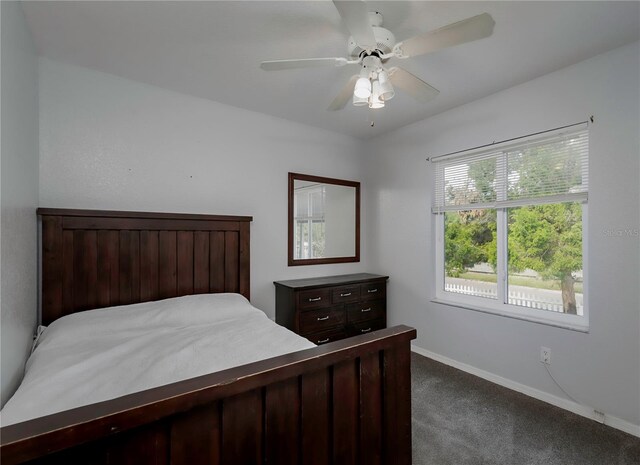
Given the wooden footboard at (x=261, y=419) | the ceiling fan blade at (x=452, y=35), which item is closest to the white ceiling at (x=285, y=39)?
the ceiling fan blade at (x=452, y=35)

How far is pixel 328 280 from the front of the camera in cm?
328

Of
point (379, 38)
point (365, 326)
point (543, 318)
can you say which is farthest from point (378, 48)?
point (365, 326)

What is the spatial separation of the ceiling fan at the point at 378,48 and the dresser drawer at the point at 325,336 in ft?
7.22

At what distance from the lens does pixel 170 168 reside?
8.47 ft

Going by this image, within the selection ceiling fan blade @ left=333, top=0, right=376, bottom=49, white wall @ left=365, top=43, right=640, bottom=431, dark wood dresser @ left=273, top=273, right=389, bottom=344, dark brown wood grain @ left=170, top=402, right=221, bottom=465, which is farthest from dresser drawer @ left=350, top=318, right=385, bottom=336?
ceiling fan blade @ left=333, top=0, right=376, bottom=49

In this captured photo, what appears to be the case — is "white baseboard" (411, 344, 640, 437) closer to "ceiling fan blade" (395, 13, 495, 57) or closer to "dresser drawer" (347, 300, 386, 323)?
"dresser drawer" (347, 300, 386, 323)

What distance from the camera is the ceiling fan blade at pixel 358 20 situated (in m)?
1.24

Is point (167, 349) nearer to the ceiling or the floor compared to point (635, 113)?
nearer to the floor

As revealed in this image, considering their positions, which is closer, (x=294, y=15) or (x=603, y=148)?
(x=294, y=15)

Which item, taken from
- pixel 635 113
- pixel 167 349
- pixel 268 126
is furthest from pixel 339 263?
pixel 635 113

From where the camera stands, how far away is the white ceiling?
164 cm

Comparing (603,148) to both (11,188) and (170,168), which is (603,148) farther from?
(11,188)

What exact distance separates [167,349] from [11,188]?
1.03 m

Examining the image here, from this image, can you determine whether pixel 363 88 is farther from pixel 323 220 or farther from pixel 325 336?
pixel 325 336
